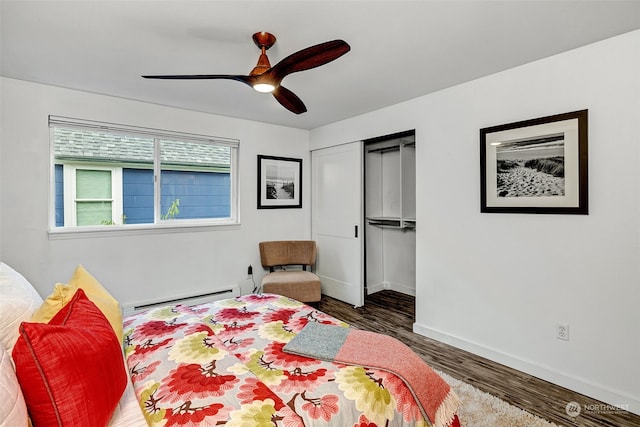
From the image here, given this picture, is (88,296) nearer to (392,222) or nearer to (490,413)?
(490,413)

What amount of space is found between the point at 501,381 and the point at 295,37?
9.54 ft

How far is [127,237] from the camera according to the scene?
11.0 ft

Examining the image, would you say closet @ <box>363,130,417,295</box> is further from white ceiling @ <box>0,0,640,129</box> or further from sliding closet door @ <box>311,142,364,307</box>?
white ceiling @ <box>0,0,640,129</box>

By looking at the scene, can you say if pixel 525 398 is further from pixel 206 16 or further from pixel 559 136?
pixel 206 16

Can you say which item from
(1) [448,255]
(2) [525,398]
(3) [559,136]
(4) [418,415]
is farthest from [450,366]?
(3) [559,136]

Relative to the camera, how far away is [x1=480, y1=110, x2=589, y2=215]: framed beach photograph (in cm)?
227

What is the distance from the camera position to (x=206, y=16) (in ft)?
6.20

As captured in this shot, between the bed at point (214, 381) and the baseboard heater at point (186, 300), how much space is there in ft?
5.52

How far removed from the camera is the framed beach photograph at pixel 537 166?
7.46 ft

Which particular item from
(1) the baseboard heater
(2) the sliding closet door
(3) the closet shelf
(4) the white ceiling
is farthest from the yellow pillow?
(3) the closet shelf

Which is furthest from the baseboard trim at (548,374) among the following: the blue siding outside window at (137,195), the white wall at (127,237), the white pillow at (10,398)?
the blue siding outside window at (137,195)

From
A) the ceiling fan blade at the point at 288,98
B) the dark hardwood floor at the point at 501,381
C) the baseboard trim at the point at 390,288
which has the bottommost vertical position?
the dark hardwood floor at the point at 501,381

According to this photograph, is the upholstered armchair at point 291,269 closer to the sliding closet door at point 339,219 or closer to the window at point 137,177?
the sliding closet door at point 339,219

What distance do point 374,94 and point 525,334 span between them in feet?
8.35
